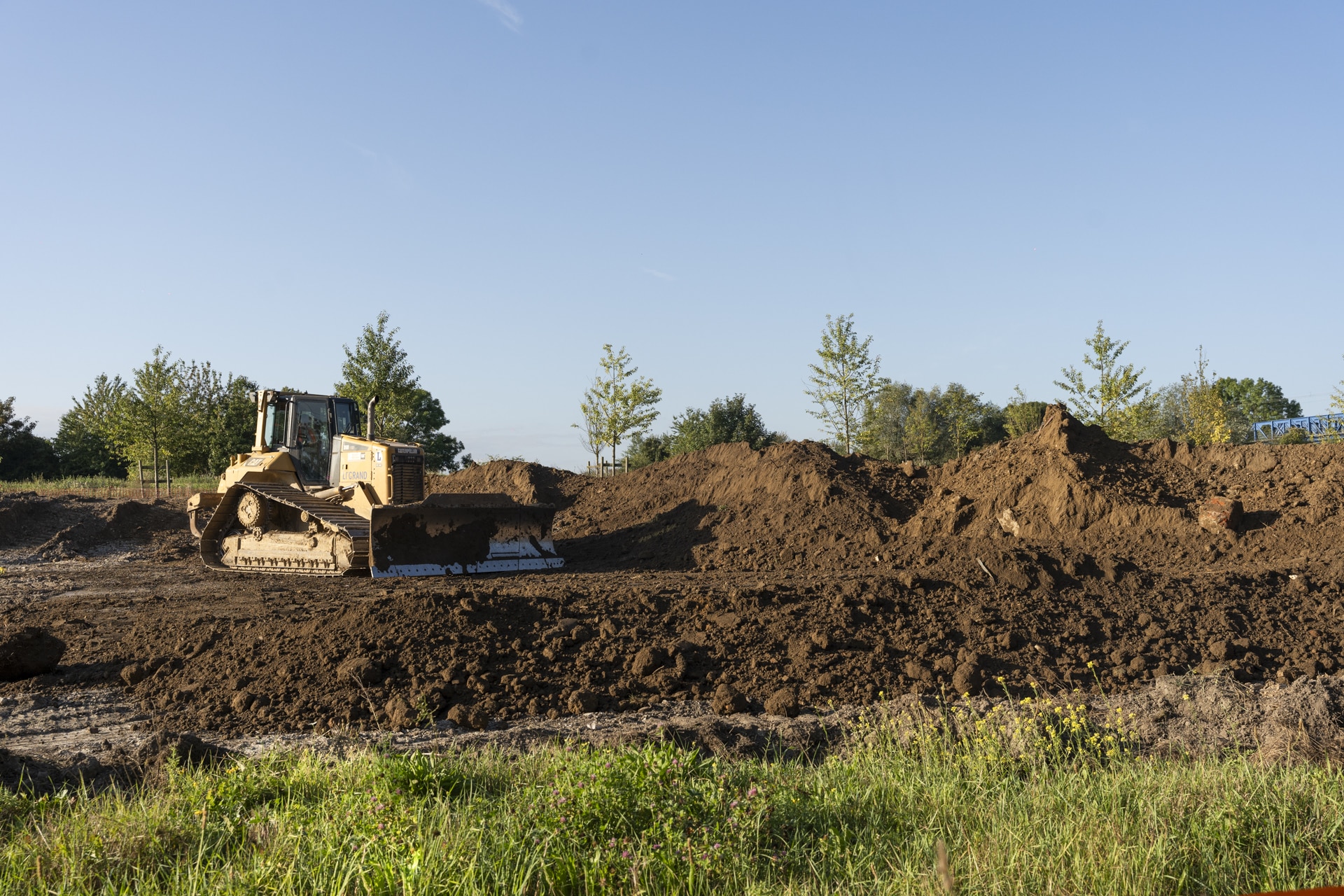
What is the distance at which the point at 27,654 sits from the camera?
25.2ft

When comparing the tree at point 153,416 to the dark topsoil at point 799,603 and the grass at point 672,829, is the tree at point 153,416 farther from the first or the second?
the grass at point 672,829

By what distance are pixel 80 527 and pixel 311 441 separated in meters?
8.17

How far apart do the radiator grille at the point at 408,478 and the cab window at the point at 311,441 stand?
2.17 meters

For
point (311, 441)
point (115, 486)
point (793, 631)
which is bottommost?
point (793, 631)

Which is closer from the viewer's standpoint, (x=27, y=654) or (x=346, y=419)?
(x=27, y=654)

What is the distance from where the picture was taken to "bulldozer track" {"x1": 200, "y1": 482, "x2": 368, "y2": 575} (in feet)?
45.6

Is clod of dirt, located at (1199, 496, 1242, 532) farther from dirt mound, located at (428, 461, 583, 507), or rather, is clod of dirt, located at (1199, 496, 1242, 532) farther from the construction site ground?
dirt mound, located at (428, 461, 583, 507)

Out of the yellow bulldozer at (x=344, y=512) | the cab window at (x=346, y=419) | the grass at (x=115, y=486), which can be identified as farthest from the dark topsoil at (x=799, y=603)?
the grass at (x=115, y=486)

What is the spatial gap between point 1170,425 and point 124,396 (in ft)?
154

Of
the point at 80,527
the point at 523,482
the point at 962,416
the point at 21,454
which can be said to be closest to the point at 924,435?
the point at 962,416

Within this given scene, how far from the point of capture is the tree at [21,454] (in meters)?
45.0

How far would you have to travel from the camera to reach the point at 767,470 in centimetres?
1836

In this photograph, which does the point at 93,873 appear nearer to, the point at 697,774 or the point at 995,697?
the point at 697,774

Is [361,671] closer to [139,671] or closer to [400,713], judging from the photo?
[400,713]
